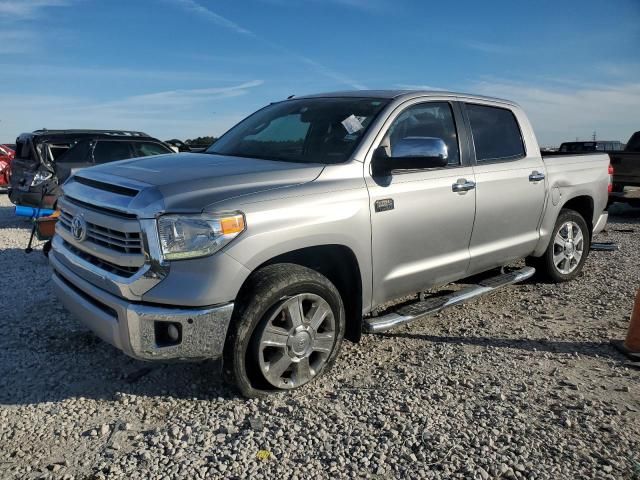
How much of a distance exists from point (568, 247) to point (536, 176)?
Answer: 1.25 m

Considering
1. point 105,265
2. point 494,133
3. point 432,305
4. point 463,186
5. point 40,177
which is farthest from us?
point 40,177

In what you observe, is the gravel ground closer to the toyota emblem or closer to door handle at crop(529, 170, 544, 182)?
the toyota emblem

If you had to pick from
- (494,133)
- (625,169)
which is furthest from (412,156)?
(625,169)

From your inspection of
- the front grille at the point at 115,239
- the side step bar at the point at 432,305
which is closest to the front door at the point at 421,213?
the side step bar at the point at 432,305

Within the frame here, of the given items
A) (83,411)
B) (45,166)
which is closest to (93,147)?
(45,166)

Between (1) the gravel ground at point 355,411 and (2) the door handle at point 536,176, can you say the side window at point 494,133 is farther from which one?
(1) the gravel ground at point 355,411

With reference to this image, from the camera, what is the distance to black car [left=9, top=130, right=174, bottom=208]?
333 inches

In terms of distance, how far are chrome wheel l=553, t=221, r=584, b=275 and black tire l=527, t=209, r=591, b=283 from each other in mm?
22

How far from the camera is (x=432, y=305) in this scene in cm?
385

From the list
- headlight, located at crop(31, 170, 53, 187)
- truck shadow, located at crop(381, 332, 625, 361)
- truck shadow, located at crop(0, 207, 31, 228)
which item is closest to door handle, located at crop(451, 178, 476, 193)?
truck shadow, located at crop(381, 332, 625, 361)

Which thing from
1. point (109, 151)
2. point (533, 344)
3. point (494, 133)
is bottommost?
point (533, 344)

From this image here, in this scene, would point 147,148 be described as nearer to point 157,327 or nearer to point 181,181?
point 181,181

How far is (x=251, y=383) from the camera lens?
310cm

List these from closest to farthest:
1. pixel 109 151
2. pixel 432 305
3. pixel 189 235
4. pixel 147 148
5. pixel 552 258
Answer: pixel 189 235, pixel 432 305, pixel 552 258, pixel 109 151, pixel 147 148
